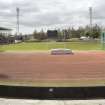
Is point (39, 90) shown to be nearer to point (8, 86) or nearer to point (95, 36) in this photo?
point (8, 86)

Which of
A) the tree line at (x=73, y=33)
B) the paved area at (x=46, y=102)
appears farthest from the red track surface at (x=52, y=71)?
the tree line at (x=73, y=33)

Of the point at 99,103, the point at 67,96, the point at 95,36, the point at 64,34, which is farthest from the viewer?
the point at 64,34

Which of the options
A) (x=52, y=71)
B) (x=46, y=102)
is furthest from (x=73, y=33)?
(x=46, y=102)

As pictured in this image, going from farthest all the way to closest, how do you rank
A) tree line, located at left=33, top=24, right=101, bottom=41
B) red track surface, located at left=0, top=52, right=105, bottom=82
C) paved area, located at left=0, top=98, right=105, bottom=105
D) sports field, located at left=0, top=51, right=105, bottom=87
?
tree line, located at left=33, top=24, right=101, bottom=41 < red track surface, located at left=0, top=52, right=105, bottom=82 < sports field, located at left=0, top=51, right=105, bottom=87 < paved area, located at left=0, top=98, right=105, bottom=105

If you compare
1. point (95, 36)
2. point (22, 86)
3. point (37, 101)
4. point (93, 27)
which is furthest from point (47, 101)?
point (93, 27)

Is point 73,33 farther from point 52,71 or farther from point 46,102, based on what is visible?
point 46,102

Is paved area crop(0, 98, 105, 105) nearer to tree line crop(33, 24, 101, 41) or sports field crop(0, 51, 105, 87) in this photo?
sports field crop(0, 51, 105, 87)

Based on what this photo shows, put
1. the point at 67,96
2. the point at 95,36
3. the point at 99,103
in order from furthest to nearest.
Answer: the point at 95,36 → the point at 67,96 → the point at 99,103

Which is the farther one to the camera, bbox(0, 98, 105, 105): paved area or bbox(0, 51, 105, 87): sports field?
bbox(0, 51, 105, 87): sports field

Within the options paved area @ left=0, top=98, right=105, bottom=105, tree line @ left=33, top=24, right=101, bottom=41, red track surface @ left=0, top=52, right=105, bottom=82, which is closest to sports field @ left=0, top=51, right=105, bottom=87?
red track surface @ left=0, top=52, right=105, bottom=82

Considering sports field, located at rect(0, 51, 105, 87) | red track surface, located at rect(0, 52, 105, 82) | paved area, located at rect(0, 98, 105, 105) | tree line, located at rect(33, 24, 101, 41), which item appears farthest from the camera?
tree line, located at rect(33, 24, 101, 41)

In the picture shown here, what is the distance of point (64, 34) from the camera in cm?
10025

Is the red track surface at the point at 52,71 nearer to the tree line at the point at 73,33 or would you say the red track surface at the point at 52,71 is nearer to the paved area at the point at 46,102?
the paved area at the point at 46,102

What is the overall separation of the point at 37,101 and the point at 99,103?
1.69 metres
